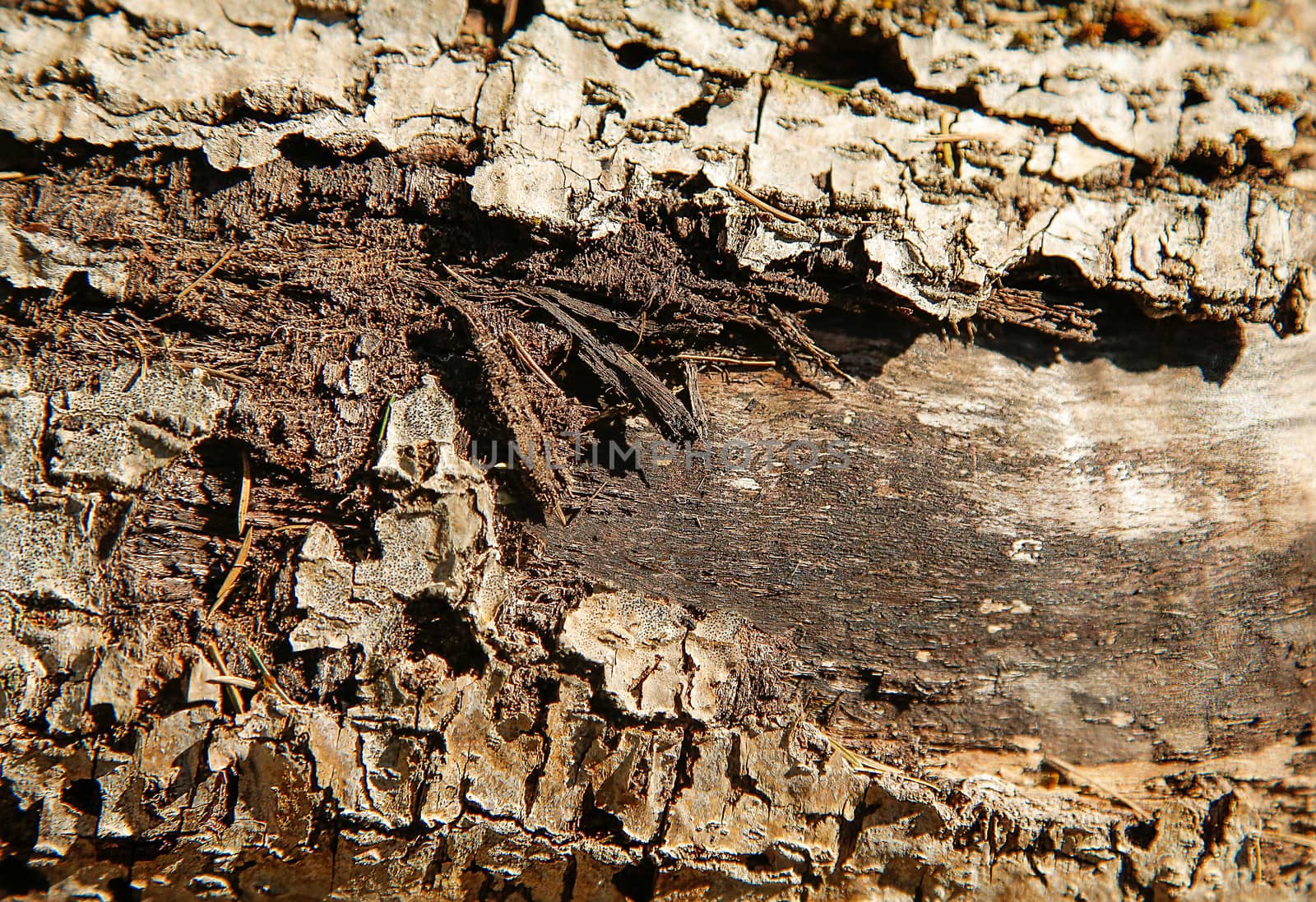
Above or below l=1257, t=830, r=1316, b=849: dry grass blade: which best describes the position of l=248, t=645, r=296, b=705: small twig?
below

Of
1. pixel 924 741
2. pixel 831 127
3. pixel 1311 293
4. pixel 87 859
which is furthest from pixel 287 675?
pixel 1311 293

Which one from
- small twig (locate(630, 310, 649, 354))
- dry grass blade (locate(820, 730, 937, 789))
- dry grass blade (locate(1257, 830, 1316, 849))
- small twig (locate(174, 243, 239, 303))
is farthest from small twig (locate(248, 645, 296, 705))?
dry grass blade (locate(1257, 830, 1316, 849))

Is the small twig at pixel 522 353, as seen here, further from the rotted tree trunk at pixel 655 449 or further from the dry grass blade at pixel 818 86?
the dry grass blade at pixel 818 86

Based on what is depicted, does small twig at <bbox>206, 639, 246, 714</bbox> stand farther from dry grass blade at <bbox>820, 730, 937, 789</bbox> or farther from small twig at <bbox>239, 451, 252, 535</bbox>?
dry grass blade at <bbox>820, 730, 937, 789</bbox>

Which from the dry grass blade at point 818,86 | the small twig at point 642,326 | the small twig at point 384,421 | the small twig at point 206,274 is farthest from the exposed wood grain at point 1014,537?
the small twig at point 206,274

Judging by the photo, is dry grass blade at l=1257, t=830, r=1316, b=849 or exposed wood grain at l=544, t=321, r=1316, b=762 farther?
dry grass blade at l=1257, t=830, r=1316, b=849

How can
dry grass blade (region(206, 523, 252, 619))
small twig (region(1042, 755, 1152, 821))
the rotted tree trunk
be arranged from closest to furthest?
1. the rotted tree trunk
2. dry grass blade (region(206, 523, 252, 619))
3. small twig (region(1042, 755, 1152, 821))

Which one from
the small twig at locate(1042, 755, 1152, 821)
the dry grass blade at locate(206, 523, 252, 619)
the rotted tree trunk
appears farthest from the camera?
the small twig at locate(1042, 755, 1152, 821)
